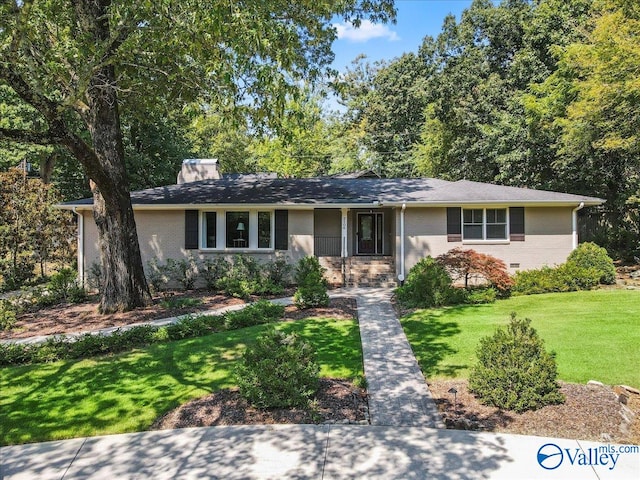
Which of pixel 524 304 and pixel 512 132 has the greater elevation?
pixel 512 132

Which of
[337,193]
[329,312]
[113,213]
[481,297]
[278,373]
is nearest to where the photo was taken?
[278,373]

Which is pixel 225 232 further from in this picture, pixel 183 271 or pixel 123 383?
pixel 123 383

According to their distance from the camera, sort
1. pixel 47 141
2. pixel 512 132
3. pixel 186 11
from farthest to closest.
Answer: pixel 512 132 → pixel 47 141 → pixel 186 11

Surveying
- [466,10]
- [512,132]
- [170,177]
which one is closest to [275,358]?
[512,132]

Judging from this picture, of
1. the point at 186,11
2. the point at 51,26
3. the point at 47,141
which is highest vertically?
the point at 51,26

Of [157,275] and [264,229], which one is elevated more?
[264,229]

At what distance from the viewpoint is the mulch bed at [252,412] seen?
504cm

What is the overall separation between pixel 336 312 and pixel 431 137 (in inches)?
802

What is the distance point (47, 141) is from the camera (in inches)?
353

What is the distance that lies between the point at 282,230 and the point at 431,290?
6.05 metres

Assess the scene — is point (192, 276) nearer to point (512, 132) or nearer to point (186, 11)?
point (186, 11)

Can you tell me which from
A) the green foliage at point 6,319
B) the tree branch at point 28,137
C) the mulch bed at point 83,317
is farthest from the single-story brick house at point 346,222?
the tree branch at point 28,137

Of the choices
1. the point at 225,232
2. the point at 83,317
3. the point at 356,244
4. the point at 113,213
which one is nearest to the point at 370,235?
the point at 356,244

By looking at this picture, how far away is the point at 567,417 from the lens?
4.84m
